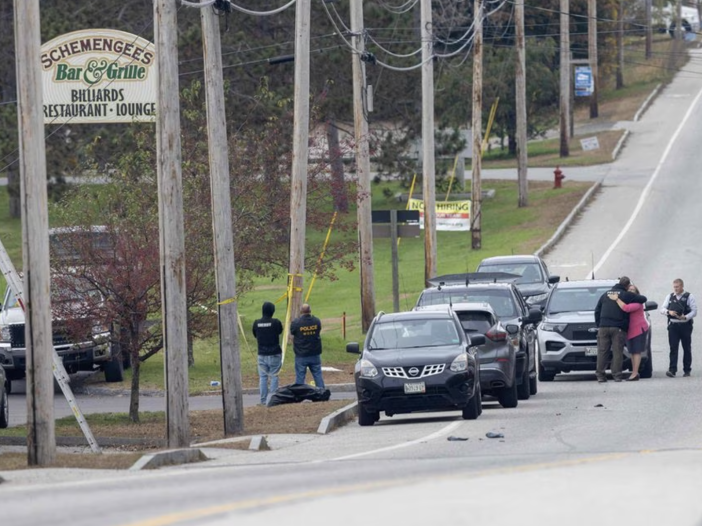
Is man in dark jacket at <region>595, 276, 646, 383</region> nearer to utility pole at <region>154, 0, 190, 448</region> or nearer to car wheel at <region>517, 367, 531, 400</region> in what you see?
car wheel at <region>517, 367, 531, 400</region>

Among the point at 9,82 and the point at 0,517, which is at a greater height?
the point at 9,82

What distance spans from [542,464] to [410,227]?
18.1m

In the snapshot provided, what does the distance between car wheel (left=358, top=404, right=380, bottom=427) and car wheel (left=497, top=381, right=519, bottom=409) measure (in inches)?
96.5

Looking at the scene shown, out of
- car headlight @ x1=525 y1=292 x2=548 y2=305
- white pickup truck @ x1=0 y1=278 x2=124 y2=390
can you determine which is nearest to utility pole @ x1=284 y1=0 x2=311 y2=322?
white pickup truck @ x1=0 y1=278 x2=124 y2=390

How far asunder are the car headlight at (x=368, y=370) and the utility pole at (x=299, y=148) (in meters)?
8.18

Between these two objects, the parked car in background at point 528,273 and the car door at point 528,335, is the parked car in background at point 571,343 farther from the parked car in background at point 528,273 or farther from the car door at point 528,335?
the parked car in background at point 528,273

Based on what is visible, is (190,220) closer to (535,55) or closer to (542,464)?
(542,464)

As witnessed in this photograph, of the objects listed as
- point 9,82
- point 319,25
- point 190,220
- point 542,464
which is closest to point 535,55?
point 319,25

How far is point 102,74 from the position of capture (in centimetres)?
3102

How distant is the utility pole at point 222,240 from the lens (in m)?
20.2

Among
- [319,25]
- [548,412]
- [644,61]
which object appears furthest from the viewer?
[644,61]

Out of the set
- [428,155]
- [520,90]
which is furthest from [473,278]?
[520,90]

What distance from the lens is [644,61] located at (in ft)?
351

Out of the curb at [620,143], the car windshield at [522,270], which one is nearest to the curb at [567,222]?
the curb at [620,143]
